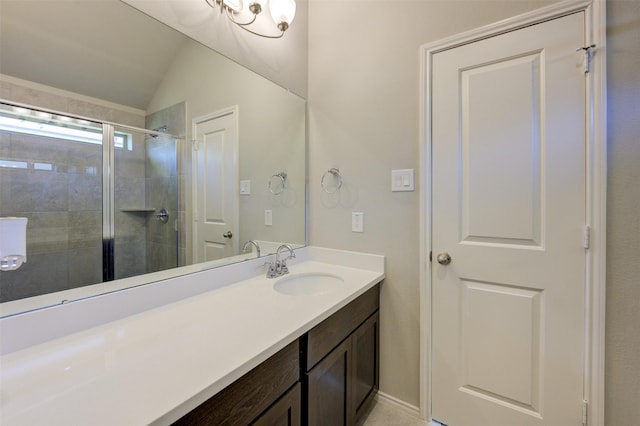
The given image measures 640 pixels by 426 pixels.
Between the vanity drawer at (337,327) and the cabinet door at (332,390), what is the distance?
36mm

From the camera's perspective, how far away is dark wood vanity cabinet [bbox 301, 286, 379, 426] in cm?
102

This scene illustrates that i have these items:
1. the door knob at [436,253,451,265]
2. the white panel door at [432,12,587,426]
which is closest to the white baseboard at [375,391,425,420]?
the white panel door at [432,12,587,426]

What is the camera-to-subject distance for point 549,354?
48.2 inches

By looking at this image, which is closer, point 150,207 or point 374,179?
point 150,207

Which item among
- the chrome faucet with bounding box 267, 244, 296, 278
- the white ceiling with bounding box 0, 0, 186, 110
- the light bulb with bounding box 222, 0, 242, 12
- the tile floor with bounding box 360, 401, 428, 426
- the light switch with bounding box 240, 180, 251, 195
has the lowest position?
the tile floor with bounding box 360, 401, 428, 426

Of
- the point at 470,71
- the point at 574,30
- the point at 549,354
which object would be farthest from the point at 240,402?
the point at 574,30

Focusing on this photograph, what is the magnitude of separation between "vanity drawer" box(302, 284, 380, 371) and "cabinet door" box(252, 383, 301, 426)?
99mm

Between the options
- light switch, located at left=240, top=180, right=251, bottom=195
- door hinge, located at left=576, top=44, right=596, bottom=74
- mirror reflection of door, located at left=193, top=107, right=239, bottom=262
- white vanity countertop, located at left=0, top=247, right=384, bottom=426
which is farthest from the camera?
light switch, located at left=240, top=180, right=251, bottom=195

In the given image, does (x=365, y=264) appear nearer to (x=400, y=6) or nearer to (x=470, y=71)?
(x=470, y=71)

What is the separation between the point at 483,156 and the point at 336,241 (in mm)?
978

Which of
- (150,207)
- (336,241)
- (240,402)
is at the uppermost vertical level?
(150,207)

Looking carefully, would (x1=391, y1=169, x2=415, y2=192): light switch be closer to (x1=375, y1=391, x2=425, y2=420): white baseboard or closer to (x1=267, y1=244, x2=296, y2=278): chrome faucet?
(x1=267, y1=244, x2=296, y2=278): chrome faucet

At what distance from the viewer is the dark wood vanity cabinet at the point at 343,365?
102 cm

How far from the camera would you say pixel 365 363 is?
4.84ft
